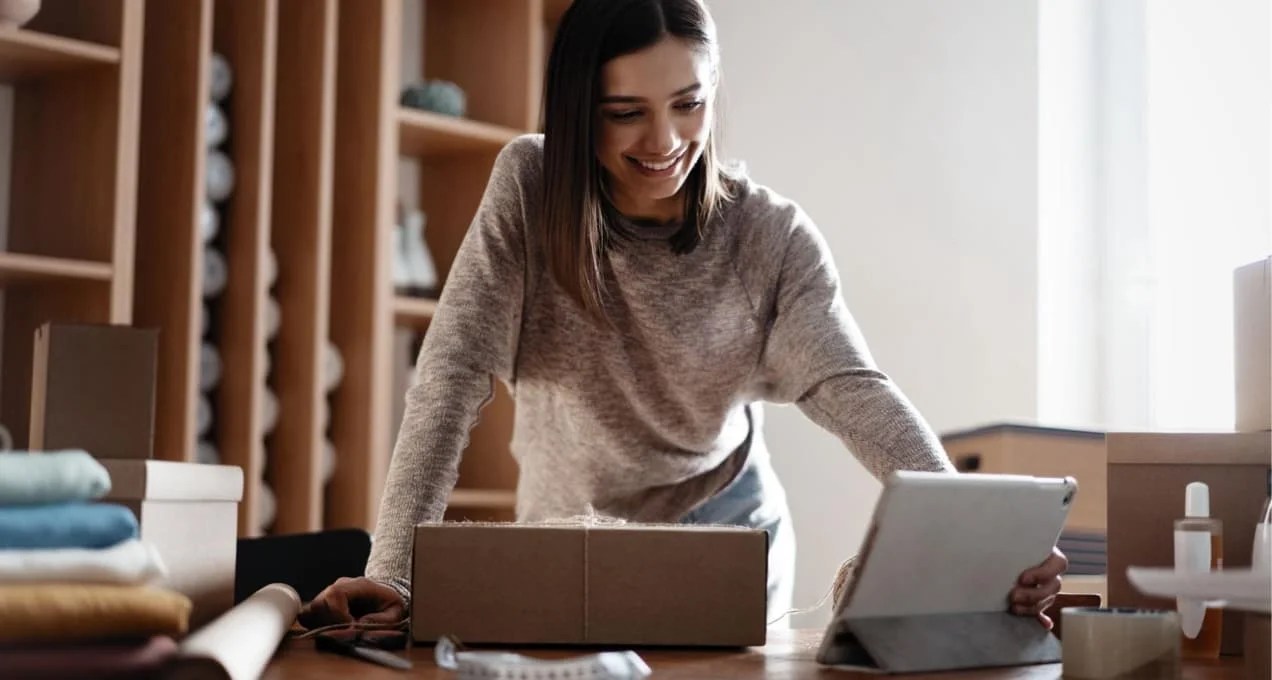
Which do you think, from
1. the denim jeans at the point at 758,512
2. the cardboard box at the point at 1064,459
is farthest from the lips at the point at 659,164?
the cardboard box at the point at 1064,459

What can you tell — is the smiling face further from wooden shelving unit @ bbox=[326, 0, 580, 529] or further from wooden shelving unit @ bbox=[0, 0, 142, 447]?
wooden shelving unit @ bbox=[326, 0, 580, 529]

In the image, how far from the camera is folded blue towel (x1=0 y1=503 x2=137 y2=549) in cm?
76

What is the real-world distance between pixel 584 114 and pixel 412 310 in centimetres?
168

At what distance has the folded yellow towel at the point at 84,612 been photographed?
720 mm

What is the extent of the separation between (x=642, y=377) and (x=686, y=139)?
1.02 feet

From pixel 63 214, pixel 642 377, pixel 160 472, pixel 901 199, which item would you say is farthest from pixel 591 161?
pixel 901 199

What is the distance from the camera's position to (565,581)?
1.10 m

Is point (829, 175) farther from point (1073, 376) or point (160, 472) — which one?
point (160, 472)

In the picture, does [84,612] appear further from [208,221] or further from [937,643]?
[208,221]

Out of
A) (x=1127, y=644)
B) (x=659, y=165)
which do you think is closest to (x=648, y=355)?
(x=659, y=165)

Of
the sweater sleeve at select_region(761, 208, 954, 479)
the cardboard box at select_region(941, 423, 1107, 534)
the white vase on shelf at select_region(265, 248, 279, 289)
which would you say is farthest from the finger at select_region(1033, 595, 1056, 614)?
the white vase on shelf at select_region(265, 248, 279, 289)

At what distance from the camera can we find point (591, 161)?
5.56 ft

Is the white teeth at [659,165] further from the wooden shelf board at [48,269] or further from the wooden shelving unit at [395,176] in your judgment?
the wooden shelving unit at [395,176]

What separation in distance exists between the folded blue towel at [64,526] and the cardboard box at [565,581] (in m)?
0.33
